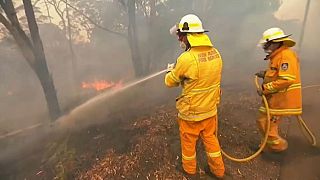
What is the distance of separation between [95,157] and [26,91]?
12511 millimetres

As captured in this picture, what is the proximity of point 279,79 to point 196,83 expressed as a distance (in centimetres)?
134

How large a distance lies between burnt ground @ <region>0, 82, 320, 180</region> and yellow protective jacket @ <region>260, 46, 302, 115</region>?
3.09 feet

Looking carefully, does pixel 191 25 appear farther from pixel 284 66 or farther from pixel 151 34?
pixel 151 34

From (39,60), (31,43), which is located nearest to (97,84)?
(39,60)

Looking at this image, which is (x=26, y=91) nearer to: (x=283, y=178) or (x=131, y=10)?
(x=131, y=10)

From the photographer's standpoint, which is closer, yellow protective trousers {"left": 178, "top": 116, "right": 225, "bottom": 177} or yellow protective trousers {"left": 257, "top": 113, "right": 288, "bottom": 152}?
yellow protective trousers {"left": 178, "top": 116, "right": 225, "bottom": 177}

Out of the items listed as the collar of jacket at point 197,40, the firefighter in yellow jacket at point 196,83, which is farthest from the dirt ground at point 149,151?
the collar of jacket at point 197,40

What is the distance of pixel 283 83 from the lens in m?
3.99

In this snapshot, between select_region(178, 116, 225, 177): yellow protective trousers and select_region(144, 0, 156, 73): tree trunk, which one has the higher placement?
select_region(144, 0, 156, 73): tree trunk

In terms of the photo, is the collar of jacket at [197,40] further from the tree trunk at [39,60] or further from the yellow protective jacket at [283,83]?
the tree trunk at [39,60]

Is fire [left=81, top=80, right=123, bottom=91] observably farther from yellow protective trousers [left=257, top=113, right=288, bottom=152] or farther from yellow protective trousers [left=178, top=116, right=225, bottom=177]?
yellow protective trousers [left=178, top=116, right=225, bottom=177]

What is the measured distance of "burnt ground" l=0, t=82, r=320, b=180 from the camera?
4.55 meters

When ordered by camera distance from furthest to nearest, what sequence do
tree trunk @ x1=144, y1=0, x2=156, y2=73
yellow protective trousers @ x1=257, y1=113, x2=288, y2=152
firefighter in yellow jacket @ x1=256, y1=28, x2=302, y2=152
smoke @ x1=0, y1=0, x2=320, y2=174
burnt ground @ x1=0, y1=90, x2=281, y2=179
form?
tree trunk @ x1=144, y1=0, x2=156, y2=73
smoke @ x1=0, y1=0, x2=320, y2=174
burnt ground @ x1=0, y1=90, x2=281, y2=179
yellow protective trousers @ x1=257, y1=113, x2=288, y2=152
firefighter in yellow jacket @ x1=256, y1=28, x2=302, y2=152

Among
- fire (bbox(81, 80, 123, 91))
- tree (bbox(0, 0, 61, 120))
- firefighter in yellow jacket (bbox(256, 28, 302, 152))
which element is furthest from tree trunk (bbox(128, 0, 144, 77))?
firefighter in yellow jacket (bbox(256, 28, 302, 152))
